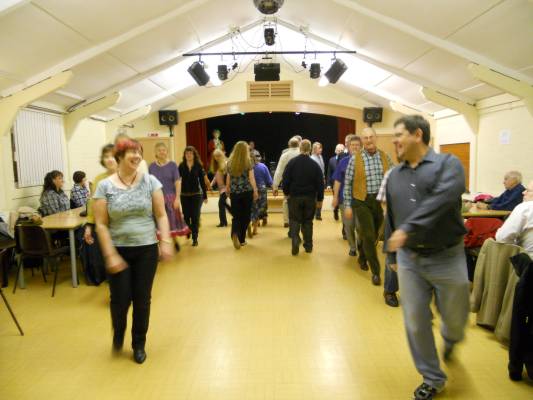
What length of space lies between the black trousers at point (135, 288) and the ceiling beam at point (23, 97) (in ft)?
10.1

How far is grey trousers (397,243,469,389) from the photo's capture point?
1968mm

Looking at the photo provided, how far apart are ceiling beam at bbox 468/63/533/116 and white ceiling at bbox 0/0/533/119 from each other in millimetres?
99

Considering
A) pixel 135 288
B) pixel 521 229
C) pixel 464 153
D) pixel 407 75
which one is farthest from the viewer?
pixel 464 153

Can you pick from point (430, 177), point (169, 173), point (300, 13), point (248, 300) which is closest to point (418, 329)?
point (430, 177)

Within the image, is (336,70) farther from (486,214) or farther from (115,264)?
(115,264)

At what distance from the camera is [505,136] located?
17.6 feet

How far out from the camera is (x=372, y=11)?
4.52 metres

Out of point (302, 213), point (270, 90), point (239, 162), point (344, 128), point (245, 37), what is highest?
point (245, 37)

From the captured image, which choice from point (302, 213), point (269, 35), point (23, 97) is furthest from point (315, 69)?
point (23, 97)

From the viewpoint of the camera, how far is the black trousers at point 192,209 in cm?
570

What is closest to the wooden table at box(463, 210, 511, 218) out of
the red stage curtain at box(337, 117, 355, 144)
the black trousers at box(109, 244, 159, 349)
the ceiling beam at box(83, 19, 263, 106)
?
the black trousers at box(109, 244, 159, 349)

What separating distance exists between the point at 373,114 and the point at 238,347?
24.9 ft

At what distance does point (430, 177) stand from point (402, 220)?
0.28 m

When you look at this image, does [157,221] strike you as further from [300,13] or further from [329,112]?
[329,112]
